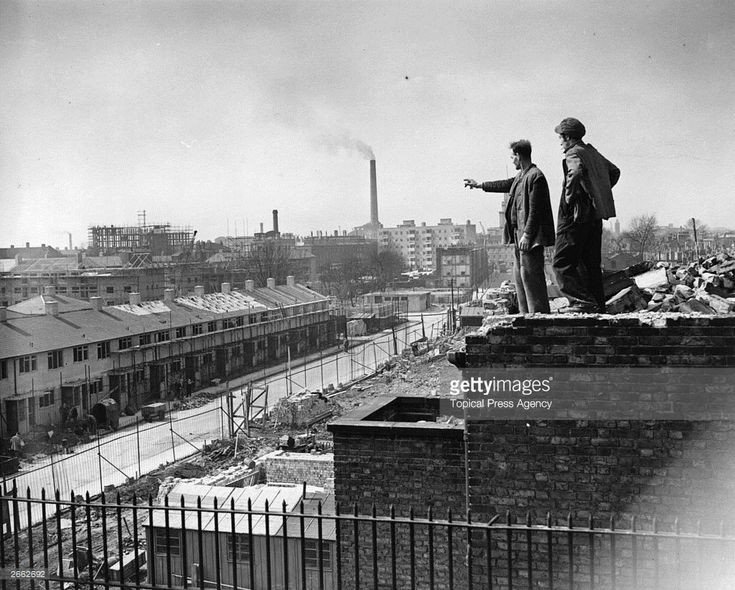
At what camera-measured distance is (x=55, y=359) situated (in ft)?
96.1

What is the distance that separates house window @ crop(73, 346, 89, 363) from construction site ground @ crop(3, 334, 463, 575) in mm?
5419

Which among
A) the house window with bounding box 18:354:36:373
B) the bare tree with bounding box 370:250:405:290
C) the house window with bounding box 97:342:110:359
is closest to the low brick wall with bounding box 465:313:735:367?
the house window with bounding box 18:354:36:373

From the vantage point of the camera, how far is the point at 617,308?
25.3 ft

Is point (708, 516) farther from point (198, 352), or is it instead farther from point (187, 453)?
point (198, 352)

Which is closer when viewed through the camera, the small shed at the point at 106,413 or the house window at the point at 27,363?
the house window at the point at 27,363

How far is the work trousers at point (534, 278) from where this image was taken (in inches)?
247

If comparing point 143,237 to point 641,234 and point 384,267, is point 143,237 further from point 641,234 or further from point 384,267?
point 641,234

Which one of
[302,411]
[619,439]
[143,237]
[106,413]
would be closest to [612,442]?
[619,439]

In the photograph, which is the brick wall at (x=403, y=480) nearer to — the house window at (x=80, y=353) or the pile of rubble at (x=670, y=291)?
the pile of rubble at (x=670, y=291)

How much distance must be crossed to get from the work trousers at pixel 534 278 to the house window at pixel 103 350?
2902cm

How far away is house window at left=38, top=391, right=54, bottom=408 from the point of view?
91.8 feet

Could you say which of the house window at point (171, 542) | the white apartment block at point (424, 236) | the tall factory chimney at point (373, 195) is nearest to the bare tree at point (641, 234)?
the tall factory chimney at point (373, 195)

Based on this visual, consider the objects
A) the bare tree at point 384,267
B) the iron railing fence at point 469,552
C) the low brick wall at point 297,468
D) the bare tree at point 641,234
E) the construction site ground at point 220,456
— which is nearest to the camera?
the iron railing fence at point 469,552

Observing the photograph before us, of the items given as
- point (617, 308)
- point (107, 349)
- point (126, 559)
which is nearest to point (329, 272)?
point (107, 349)
